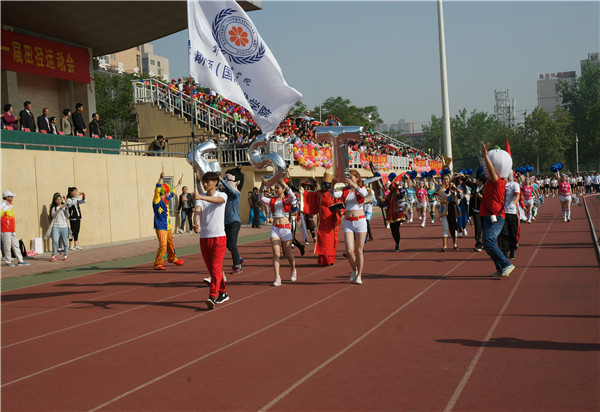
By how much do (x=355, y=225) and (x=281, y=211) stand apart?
1409mm

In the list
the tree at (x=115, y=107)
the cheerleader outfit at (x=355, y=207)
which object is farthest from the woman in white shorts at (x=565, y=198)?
the tree at (x=115, y=107)

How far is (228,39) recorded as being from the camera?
9922 mm

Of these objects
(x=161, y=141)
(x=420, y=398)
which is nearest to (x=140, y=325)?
(x=420, y=398)

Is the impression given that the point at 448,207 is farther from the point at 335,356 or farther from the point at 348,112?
the point at 348,112

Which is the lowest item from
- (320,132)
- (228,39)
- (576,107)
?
(320,132)

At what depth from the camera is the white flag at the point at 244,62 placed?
32.2 ft

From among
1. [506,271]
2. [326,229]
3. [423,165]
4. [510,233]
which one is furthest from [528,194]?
[423,165]

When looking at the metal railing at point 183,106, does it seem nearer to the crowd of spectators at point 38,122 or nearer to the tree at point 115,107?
the crowd of spectators at point 38,122

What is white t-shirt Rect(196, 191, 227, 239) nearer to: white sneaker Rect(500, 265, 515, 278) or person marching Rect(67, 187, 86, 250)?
white sneaker Rect(500, 265, 515, 278)

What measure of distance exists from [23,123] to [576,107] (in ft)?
339

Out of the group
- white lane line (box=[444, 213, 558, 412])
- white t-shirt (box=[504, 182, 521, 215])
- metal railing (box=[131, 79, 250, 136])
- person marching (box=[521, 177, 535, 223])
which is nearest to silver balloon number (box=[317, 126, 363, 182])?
white lane line (box=[444, 213, 558, 412])

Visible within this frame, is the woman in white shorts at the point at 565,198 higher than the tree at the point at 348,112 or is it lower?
lower

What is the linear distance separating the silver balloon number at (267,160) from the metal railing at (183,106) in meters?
20.4

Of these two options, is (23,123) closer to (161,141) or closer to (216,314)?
(161,141)
